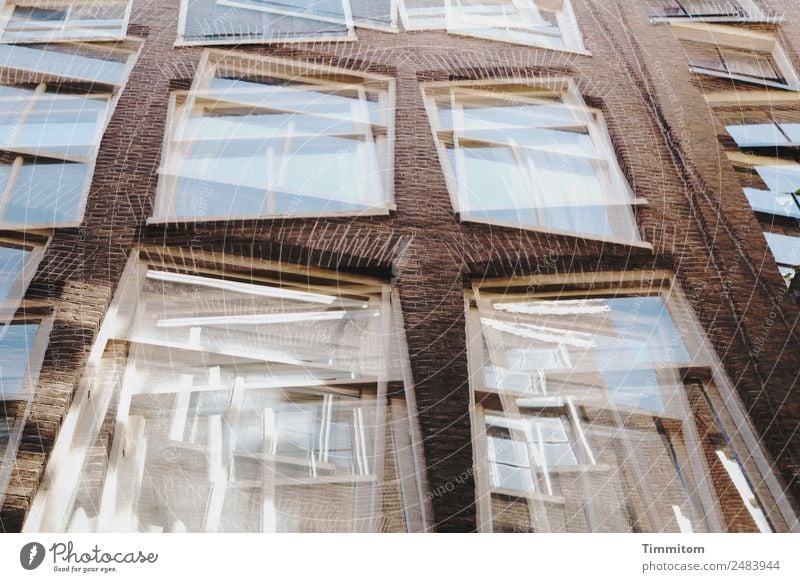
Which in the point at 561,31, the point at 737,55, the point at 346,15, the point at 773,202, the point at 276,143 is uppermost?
the point at 346,15

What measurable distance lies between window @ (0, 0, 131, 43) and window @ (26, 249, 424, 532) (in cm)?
105

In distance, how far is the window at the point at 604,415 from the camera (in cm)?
183

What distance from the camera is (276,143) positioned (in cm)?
239

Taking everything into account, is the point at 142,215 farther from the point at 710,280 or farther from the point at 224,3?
the point at 710,280

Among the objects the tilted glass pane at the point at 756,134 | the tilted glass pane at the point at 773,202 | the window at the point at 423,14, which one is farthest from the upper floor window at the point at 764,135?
the window at the point at 423,14

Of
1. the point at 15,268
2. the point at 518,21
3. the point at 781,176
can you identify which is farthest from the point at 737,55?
the point at 15,268

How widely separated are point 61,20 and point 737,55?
106 inches

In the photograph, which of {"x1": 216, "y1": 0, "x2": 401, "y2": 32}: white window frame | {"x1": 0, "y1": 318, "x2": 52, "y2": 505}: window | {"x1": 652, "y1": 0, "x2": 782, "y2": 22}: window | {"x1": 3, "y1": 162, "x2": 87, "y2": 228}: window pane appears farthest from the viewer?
{"x1": 652, "y1": 0, "x2": 782, "y2": 22}: window

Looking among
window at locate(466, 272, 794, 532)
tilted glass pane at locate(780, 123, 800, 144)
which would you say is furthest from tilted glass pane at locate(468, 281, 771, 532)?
tilted glass pane at locate(780, 123, 800, 144)

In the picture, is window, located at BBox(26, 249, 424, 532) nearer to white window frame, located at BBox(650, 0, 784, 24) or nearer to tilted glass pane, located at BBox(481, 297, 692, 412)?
tilted glass pane, located at BBox(481, 297, 692, 412)

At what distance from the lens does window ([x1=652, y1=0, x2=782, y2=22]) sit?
9.04 feet
